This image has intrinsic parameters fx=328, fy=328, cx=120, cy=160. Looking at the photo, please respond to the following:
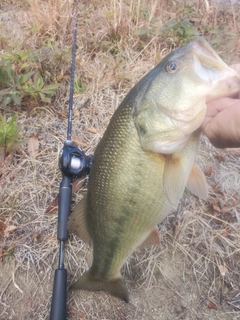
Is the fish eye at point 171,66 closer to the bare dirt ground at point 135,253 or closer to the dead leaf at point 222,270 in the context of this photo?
the bare dirt ground at point 135,253

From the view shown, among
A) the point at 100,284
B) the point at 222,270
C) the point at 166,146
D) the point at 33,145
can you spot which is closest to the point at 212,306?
the point at 222,270

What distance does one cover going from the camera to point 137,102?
1766mm

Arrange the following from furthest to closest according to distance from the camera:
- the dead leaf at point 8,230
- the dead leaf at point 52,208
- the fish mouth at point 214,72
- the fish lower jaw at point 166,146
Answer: the dead leaf at point 52,208
the dead leaf at point 8,230
the fish lower jaw at point 166,146
the fish mouth at point 214,72

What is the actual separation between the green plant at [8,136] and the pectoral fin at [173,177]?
162 cm

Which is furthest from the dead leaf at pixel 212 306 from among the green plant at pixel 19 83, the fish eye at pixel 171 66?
the green plant at pixel 19 83

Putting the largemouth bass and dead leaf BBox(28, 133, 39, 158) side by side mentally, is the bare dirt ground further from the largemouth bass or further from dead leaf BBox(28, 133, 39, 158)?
the largemouth bass

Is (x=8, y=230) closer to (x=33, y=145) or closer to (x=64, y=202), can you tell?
(x=64, y=202)

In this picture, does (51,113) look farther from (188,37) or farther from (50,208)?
(188,37)

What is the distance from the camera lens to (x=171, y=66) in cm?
173

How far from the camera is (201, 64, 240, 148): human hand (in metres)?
1.64

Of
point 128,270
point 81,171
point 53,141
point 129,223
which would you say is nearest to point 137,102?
point 129,223

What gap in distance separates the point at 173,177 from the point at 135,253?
113 centimetres

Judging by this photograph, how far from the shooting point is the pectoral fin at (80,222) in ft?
6.63

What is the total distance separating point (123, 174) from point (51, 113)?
1.87 m
